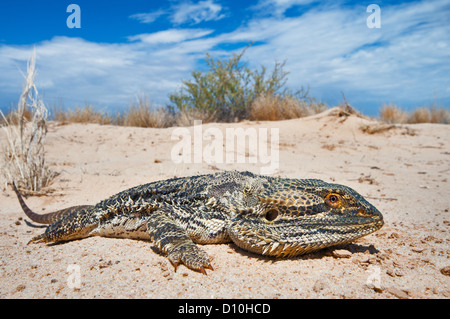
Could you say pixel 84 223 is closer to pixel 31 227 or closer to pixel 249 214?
pixel 31 227

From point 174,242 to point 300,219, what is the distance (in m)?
1.24

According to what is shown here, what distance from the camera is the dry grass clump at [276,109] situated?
602 inches

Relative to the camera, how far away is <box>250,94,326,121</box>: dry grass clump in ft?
50.2

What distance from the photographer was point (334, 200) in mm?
3043

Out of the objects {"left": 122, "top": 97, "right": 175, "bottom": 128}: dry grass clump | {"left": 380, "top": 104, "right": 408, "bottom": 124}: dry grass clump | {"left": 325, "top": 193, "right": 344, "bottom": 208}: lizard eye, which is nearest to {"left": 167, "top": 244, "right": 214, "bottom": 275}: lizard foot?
{"left": 325, "top": 193, "right": 344, "bottom": 208}: lizard eye

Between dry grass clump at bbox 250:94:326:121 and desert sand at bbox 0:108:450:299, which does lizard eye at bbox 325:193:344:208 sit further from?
dry grass clump at bbox 250:94:326:121

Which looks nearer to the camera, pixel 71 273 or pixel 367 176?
pixel 71 273

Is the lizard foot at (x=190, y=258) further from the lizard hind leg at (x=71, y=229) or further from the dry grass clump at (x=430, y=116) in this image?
the dry grass clump at (x=430, y=116)

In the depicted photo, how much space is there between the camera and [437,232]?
12.8ft

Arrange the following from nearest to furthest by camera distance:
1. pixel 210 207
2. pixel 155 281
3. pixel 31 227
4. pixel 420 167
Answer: pixel 155 281, pixel 210 207, pixel 31 227, pixel 420 167

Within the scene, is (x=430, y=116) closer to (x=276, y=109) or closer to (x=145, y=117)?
(x=276, y=109)
